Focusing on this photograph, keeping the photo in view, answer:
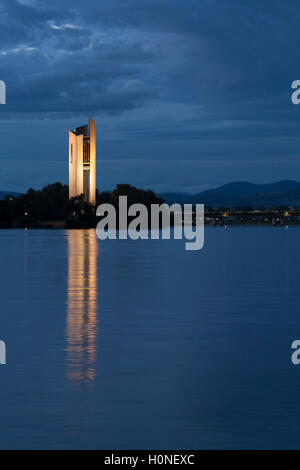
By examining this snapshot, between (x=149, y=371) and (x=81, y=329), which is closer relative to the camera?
(x=149, y=371)

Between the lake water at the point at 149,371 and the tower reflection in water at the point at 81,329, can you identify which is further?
the tower reflection in water at the point at 81,329

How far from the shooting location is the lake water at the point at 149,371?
46.4ft

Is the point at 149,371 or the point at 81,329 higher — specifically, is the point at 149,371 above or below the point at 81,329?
below

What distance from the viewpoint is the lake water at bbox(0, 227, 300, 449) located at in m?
14.1

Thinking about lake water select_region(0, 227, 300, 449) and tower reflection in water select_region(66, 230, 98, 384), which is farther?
tower reflection in water select_region(66, 230, 98, 384)

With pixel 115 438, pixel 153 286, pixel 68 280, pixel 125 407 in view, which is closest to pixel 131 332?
pixel 125 407

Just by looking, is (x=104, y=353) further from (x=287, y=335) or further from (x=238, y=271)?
(x=238, y=271)

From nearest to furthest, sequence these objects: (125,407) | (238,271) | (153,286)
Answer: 1. (125,407)
2. (153,286)
3. (238,271)

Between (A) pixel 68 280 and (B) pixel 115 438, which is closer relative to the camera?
(B) pixel 115 438

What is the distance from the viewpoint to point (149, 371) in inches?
765

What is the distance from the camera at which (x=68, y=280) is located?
50.9 m
